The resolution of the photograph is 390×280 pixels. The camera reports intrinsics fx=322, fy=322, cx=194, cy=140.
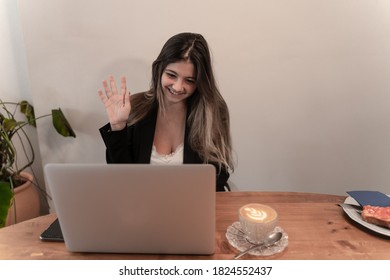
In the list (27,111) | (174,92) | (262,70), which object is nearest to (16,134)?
(27,111)

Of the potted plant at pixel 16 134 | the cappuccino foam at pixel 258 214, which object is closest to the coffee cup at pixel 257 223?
the cappuccino foam at pixel 258 214

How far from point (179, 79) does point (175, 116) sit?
29cm

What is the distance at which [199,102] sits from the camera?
5.23ft

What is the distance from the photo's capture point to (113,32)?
189 cm

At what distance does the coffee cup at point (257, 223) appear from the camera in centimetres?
88

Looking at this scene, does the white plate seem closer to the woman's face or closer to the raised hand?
the woman's face

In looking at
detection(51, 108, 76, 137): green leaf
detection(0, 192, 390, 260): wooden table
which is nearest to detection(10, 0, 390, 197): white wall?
detection(51, 108, 76, 137): green leaf

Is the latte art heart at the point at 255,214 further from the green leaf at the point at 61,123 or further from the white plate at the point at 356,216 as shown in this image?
the green leaf at the point at 61,123

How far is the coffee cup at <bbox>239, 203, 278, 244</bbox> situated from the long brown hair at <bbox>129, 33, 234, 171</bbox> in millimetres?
622

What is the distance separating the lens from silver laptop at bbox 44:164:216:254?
78cm

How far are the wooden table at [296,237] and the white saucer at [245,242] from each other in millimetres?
13

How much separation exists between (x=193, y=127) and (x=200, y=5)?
746 mm
